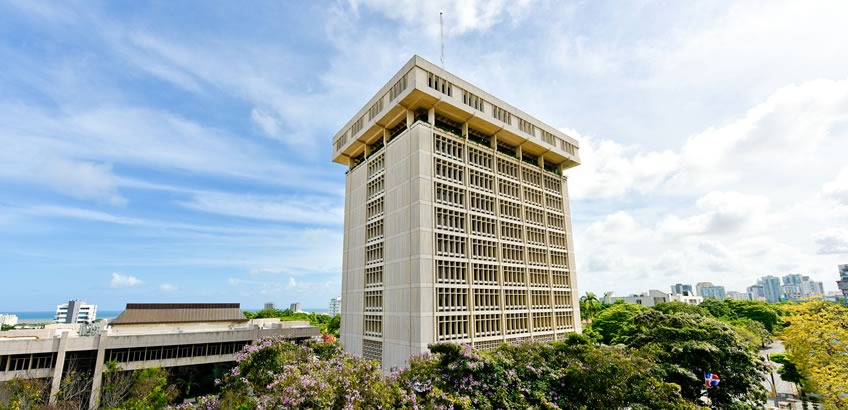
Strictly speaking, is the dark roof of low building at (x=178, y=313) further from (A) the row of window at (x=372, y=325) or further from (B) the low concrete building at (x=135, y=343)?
(A) the row of window at (x=372, y=325)

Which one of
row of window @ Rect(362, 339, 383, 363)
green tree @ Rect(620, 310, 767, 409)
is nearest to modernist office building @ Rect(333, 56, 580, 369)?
row of window @ Rect(362, 339, 383, 363)

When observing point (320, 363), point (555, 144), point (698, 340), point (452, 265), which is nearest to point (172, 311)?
point (452, 265)

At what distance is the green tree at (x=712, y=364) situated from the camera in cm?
2641

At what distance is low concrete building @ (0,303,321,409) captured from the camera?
3803 centimetres

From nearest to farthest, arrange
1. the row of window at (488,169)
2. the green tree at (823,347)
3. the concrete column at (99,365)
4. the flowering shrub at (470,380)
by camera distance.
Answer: the flowering shrub at (470,380) → the green tree at (823,347) → the concrete column at (99,365) → the row of window at (488,169)

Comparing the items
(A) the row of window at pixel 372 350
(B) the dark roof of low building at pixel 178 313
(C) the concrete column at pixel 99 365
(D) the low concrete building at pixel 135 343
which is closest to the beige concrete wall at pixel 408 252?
(A) the row of window at pixel 372 350

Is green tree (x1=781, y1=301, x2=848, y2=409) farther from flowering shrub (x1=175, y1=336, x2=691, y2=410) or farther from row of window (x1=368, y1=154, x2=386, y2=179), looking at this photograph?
row of window (x1=368, y1=154, x2=386, y2=179)

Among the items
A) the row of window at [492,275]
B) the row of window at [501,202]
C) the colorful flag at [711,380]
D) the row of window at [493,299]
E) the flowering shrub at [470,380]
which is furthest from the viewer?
the row of window at [501,202]

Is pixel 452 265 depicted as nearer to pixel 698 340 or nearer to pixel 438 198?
pixel 438 198

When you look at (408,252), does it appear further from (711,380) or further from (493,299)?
(711,380)

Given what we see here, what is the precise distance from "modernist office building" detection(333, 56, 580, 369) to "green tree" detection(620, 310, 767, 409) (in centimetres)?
1660

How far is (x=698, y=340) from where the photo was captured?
2844 centimetres

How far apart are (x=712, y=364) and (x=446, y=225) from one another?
23.2 m

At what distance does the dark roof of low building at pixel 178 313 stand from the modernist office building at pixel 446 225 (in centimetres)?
2249
